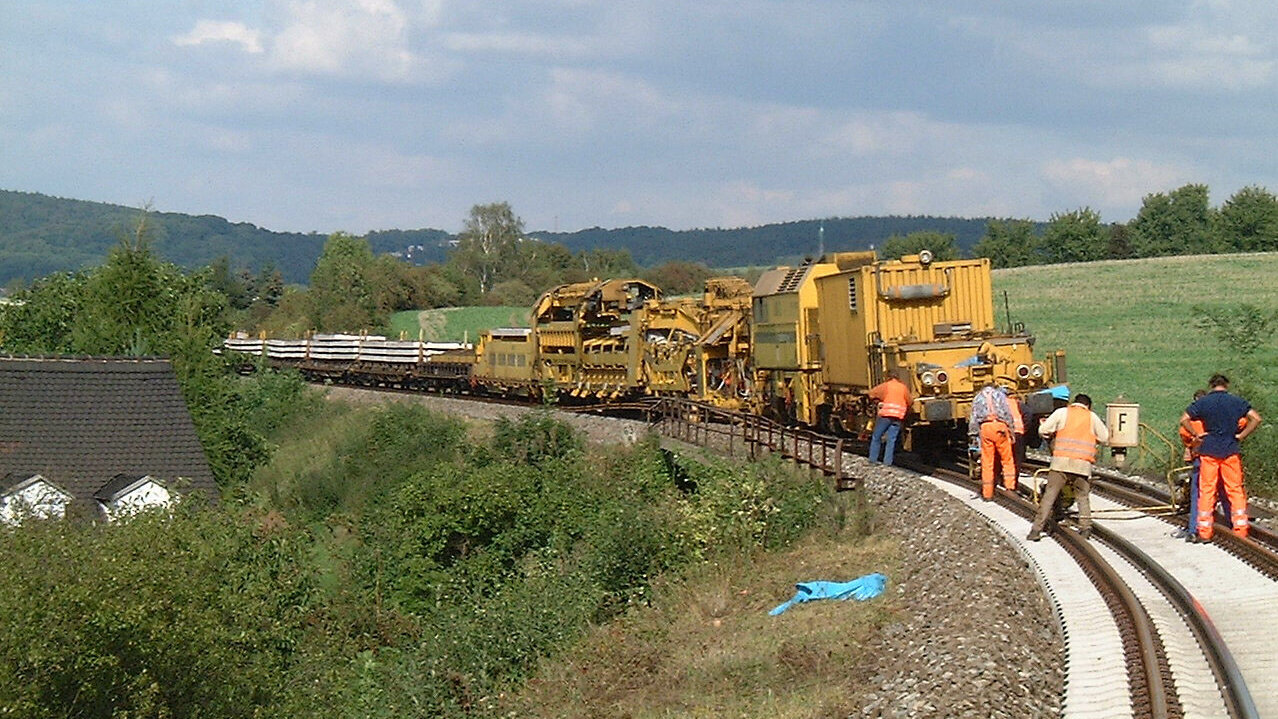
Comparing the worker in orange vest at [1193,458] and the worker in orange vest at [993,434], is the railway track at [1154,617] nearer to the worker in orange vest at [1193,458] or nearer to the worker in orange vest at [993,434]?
the worker in orange vest at [1193,458]

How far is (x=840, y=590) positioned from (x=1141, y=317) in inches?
1670

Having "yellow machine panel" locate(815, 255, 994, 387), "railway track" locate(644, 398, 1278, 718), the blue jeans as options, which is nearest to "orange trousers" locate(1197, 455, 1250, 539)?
"railway track" locate(644, 398, 1278, 718)

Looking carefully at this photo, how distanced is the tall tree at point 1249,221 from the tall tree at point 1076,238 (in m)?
9.43

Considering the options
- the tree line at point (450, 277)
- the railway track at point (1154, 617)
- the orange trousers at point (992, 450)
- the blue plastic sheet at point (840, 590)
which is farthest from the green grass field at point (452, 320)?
the railway track at point (1154, 617)

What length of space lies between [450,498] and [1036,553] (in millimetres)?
14346

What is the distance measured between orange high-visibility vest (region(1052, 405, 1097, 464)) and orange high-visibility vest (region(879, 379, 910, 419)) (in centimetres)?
443

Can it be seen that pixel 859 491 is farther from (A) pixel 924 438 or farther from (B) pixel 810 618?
(B) pixel 810 618

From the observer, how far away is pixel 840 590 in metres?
13.8

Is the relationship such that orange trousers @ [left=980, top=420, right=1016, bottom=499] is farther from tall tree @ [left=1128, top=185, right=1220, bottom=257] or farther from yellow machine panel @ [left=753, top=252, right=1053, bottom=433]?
tall tree @ [left=1128, top=185, right=1220, bottom=257]

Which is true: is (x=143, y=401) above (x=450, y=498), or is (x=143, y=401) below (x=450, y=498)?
above

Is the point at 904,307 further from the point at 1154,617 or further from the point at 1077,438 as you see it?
the point at 1154,617

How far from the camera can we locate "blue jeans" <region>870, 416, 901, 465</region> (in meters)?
18.9

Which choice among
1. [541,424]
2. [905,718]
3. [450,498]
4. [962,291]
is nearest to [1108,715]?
[905,718]

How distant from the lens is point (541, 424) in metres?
30.0
